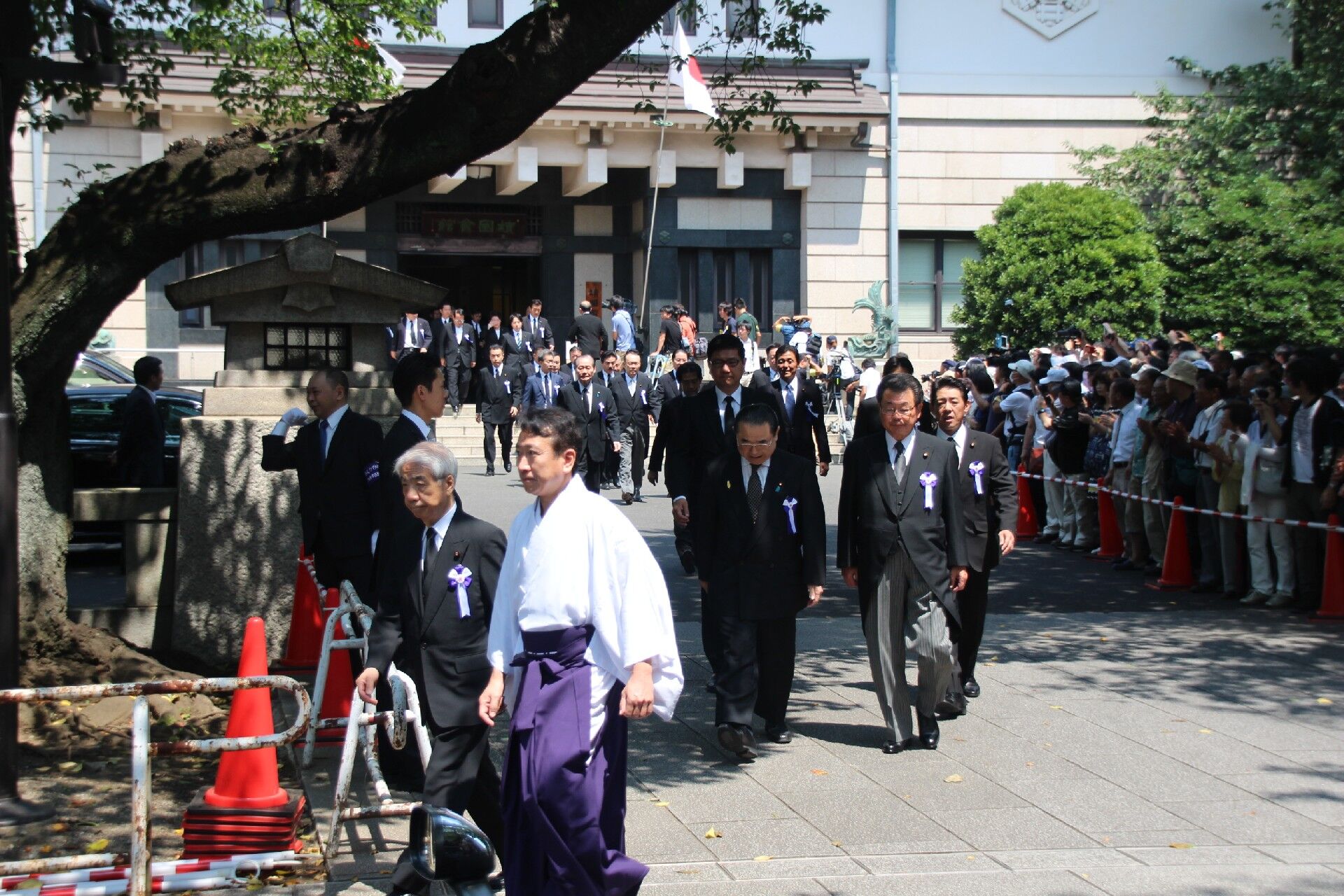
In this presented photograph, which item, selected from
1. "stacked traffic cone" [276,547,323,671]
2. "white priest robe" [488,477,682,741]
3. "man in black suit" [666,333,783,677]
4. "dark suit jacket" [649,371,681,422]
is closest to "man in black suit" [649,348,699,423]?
"dark suit jacket" [649,371,681,422]

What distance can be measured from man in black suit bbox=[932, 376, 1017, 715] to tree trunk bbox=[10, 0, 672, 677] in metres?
2.88

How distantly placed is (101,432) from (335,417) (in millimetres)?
6629

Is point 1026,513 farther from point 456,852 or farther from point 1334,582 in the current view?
point 456,852

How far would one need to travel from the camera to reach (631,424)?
18125mm

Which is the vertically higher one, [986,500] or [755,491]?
[755,491]

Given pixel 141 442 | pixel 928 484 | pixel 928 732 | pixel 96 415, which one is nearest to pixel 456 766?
pixel 928 732

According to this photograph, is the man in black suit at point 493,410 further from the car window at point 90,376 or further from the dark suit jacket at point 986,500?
the dark suit jacket at point 986,500

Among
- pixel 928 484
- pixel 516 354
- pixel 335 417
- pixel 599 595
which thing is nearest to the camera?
pixel 599 595

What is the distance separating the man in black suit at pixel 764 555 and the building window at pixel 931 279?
23714 mm

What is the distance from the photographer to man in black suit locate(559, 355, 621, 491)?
54.0ft

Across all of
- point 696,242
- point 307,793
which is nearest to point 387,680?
point 307,793

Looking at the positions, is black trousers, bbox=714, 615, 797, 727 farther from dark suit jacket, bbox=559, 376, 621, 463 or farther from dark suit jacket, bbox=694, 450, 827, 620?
dark suit jacket, bbox=559, 376, 621, 463

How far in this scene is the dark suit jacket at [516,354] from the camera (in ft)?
74.1

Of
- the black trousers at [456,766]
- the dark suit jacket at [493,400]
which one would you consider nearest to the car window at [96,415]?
the dark suit jacket at [493,400]
